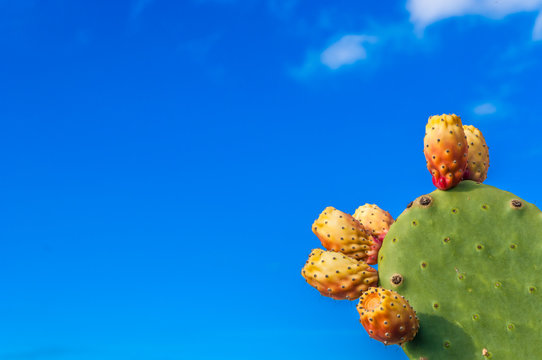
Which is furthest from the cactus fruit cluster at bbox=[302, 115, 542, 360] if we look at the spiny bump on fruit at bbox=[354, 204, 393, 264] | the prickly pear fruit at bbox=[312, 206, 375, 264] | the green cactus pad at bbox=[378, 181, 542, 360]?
the spiny bump on fruit at bbox=[354, 204, 393, 264]

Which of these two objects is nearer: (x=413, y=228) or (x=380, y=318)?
(x=380, y=318)

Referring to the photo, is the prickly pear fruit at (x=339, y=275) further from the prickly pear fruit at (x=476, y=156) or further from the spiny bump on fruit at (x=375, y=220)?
the prickly pear fruit at (x=476, y=156)

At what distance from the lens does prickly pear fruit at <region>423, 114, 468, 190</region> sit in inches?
165

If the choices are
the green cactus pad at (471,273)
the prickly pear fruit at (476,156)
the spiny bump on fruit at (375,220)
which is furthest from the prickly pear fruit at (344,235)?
the prickly pear fruit at (476,156)

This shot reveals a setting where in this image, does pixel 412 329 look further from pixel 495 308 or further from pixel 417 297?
pixel 495 308

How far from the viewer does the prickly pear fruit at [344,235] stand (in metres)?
4.52

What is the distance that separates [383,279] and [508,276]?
825 millimetres

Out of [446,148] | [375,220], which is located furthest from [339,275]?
[446,148]

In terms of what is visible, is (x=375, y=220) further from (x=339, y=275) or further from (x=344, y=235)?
(x=339, y=275)

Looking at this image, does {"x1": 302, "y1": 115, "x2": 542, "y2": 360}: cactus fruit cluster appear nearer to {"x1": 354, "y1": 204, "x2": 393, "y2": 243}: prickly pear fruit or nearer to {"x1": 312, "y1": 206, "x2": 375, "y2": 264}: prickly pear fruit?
{"x1": 312, "y1": 206, "x2": 375, "y2": 264}: prickly pear fruit

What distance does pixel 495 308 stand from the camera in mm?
4051

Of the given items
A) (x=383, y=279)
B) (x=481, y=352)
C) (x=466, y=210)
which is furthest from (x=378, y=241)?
(x=481, y=352)

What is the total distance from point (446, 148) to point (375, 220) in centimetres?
91

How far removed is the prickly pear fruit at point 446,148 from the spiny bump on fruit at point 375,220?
666 mm
